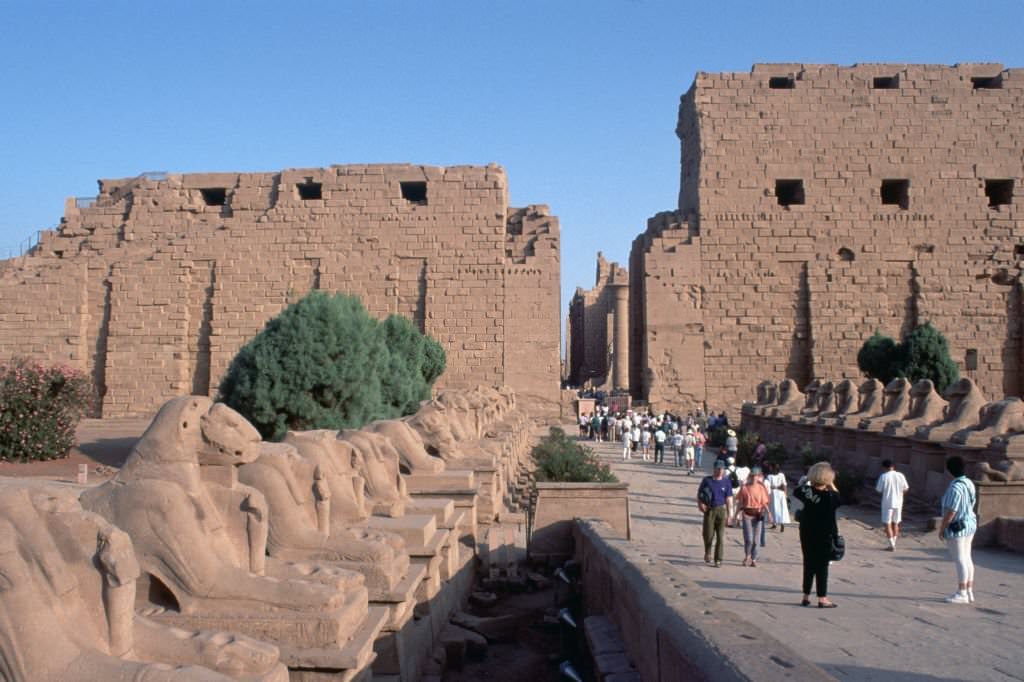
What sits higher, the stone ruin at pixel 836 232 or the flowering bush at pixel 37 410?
the stone ruin at pixel 836 232

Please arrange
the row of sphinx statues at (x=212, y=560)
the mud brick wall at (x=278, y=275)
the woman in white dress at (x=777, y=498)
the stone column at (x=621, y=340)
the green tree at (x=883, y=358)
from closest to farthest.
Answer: the row of sphinx statues at (x=212, y=560)
the woman in white dress at (x=777, y=498)
the green tree at (x=883, y=358)
the mud brick wall at (x=278, y=275)
the stone column at (x=621, y=340)

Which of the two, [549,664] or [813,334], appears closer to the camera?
[549,664]

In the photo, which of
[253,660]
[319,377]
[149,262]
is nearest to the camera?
[253,660]

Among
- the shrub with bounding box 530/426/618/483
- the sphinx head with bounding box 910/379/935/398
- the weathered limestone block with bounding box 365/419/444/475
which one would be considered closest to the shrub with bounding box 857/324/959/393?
the sphinx head with bounding box 910/379/935/398

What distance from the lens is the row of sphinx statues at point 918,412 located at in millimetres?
10172

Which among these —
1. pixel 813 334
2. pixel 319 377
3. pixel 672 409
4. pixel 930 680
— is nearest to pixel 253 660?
pixel 930 680

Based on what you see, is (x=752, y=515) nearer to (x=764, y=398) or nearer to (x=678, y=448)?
(x=678, y=448)

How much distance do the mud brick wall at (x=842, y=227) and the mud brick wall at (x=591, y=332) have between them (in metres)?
12.1

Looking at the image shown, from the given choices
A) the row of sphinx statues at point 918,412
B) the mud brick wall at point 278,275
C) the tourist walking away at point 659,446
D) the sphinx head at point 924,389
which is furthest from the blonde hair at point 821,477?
the mud brick wall at point 278,275

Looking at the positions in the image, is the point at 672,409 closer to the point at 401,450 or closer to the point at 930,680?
the point at 401,450

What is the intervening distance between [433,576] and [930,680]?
281 centimetres

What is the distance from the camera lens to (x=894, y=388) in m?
14.2

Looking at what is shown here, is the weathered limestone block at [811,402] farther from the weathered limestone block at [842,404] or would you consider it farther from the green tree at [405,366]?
the green tree at [405,366]

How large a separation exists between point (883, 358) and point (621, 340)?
11.3 metres
